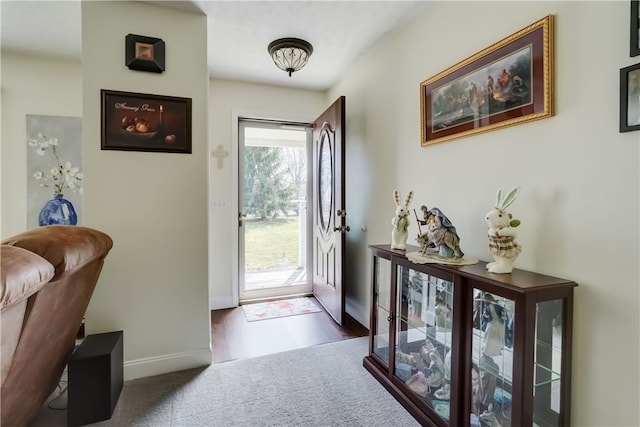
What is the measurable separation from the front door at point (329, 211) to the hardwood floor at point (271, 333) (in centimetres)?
16

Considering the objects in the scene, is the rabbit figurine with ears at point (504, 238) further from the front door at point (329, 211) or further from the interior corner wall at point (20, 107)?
the interior corner wall at point (20, 107)

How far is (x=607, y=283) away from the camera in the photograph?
115cm

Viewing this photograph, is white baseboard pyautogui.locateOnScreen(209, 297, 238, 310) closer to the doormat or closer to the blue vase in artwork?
the doormat

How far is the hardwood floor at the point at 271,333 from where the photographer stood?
240 cm

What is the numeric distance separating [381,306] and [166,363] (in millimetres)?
1524

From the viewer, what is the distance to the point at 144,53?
1923mm

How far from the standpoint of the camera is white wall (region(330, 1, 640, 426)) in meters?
1.11

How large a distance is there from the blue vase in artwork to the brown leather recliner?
5.34 ft

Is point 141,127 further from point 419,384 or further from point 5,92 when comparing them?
point 419,384

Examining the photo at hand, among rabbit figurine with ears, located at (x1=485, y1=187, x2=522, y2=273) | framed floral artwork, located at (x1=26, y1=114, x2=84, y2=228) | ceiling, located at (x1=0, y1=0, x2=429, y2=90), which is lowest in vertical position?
rabbit figurine with ears, located at (x1=485, y1=187, x2=522, y2=273)

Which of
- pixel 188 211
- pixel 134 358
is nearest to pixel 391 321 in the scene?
pixel 188 211

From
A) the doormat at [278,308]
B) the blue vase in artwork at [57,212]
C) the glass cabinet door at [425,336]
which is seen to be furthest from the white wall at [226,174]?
the glass cabinet door at [425,336]

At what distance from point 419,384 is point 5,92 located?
397 centimetres

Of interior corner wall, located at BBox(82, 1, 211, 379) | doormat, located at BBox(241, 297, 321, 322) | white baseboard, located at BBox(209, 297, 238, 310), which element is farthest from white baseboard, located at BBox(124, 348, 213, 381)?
white baseboard, located at BBox(209, 297, 238, 310)
